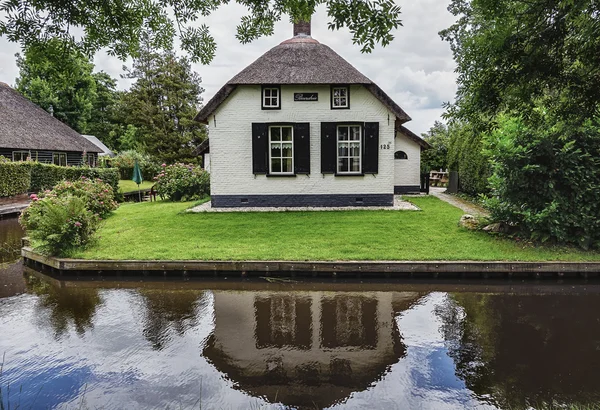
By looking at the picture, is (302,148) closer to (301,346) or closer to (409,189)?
(409,189)

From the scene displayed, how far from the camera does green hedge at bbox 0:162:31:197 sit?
64.3 ft

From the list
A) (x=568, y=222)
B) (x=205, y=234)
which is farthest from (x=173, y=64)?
(x=568, y=222)

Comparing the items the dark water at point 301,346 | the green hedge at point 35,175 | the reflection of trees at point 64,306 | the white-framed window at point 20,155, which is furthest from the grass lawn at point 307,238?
the white-framed window at point 20,155

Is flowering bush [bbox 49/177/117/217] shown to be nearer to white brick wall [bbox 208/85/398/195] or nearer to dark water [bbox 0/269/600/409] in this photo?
white brick wall [bbox 208/85/398/195]

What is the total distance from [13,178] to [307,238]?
18.1 metres

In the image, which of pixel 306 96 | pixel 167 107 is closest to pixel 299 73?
pixel 306 96

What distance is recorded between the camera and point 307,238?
995cm

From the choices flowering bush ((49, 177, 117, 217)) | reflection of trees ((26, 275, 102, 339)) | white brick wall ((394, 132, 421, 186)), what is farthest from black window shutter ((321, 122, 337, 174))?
reflection of trees ((26, 275, 102, 339))

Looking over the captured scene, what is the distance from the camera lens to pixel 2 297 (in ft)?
24.1

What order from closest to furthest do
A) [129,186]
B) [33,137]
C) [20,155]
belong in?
[20,155], [33,137], [129,186]

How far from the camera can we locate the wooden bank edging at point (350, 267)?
7934 mm

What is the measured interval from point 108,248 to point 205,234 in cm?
234

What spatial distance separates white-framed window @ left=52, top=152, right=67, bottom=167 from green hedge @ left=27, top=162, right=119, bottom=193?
7267 mm

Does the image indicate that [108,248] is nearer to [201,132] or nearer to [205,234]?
[205,234]
